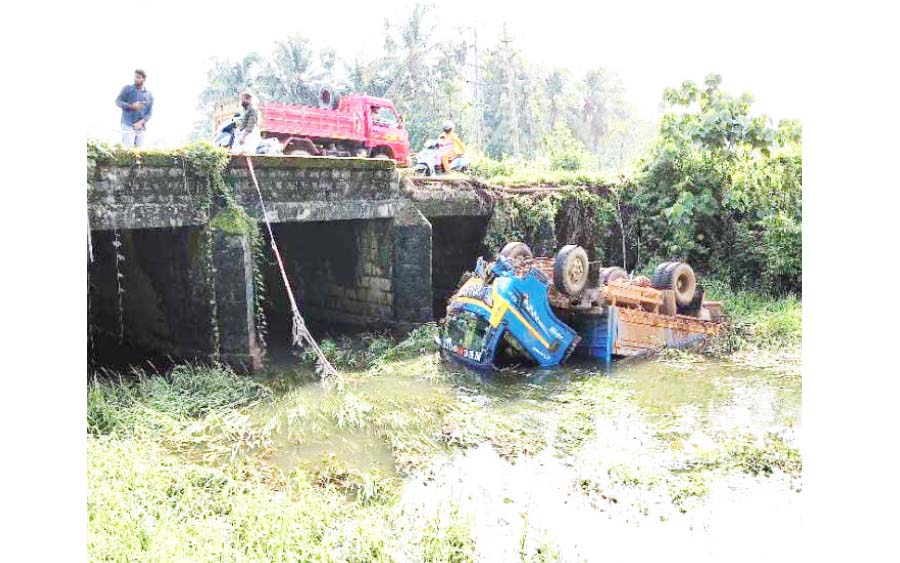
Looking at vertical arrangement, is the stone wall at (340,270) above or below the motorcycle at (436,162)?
below

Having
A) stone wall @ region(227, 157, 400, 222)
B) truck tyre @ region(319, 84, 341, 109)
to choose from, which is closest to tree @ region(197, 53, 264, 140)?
truck tyre @ region(319, 84, 341, 109)

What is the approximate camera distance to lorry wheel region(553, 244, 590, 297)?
9.77 meters

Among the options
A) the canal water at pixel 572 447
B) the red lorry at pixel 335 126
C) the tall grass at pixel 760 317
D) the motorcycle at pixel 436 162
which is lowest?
the canal water at pixel 572 447

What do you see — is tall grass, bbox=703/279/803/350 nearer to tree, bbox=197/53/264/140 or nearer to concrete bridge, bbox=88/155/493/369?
concrete bridge, bbox=88/155/493/369

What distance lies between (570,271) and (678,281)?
2.04 meters

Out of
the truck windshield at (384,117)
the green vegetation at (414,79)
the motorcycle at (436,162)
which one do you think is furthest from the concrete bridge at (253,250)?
the green vegetation at (414,79)

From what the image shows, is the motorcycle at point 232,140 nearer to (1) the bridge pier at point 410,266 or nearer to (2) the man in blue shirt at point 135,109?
(2) the man in blue shirt at point 135,109

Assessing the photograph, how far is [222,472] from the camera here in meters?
6.01

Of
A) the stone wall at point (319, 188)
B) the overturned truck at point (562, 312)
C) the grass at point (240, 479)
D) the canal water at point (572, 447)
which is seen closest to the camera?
the grass at point (240, 479)

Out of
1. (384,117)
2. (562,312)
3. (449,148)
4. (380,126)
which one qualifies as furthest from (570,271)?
(384,117)

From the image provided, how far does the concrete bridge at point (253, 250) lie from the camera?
878 cm

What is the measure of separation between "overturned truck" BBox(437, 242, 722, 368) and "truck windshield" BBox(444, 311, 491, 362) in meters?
0.01

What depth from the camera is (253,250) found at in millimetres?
9344

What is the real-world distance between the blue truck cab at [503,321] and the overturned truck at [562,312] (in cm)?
1
